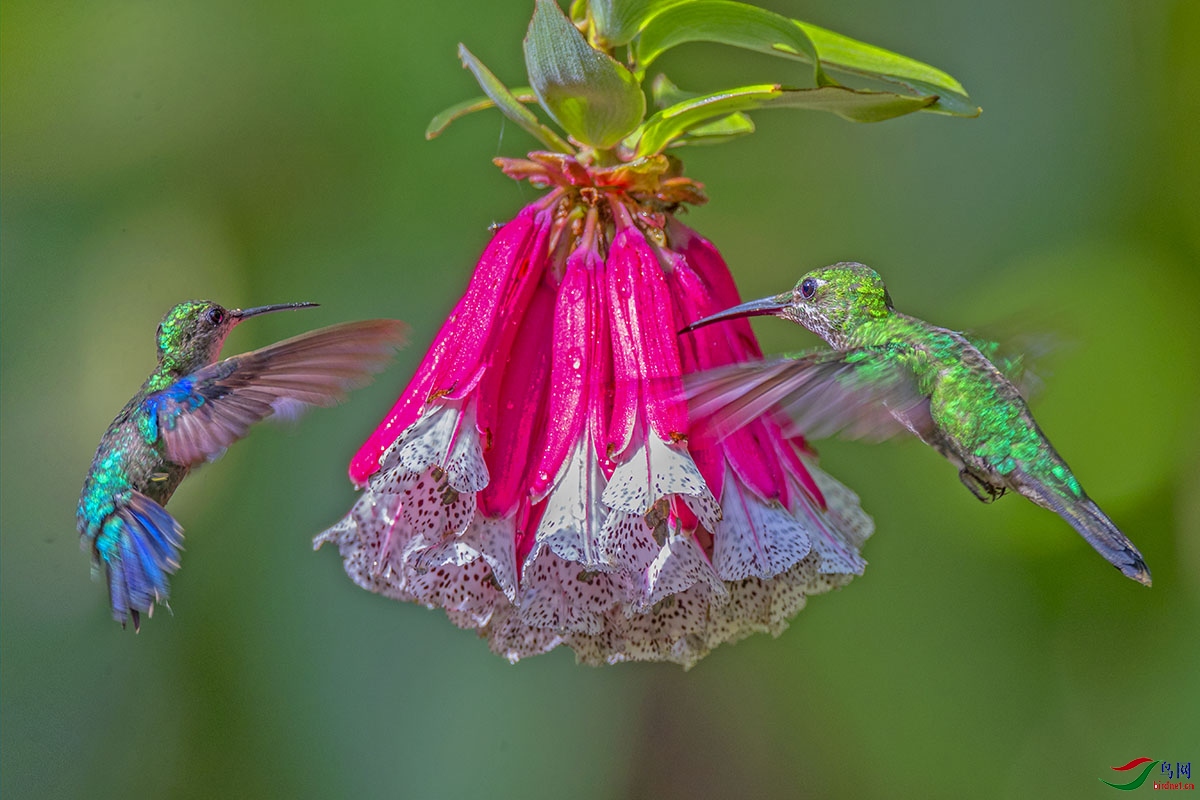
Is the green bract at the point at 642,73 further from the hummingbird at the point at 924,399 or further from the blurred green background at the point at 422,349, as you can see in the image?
the blurred green background at the point at 422,349

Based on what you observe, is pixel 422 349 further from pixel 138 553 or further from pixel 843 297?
pixel 843 297

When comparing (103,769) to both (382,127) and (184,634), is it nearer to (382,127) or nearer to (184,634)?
(184,634)

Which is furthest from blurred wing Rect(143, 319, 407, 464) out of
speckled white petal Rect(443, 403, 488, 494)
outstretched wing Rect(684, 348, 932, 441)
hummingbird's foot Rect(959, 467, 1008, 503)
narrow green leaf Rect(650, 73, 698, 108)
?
hummingbird's foot Rect(959, 467, 1008, 503)

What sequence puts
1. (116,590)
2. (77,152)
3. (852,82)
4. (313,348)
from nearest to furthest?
(313,348) → (116,590) → (852,82) → (77,152)

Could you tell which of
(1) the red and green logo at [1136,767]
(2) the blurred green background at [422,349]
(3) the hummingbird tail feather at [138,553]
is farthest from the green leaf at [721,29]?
(1) the red and green logo at [1136,767]

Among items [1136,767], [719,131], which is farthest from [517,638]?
[1136,767]

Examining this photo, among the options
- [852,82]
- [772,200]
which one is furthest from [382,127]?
[852,82]
